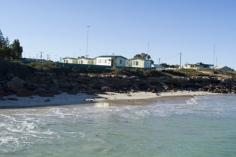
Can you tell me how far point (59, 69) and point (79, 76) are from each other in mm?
4302

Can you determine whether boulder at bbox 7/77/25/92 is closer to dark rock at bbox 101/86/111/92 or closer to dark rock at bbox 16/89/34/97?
dark rock at bbox 16/89/34/97

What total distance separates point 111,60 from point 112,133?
7680 cm

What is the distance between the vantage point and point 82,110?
34.9 m

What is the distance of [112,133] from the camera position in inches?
945

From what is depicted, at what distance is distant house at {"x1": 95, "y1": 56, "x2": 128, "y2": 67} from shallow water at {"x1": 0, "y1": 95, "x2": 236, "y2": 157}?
6405 cm

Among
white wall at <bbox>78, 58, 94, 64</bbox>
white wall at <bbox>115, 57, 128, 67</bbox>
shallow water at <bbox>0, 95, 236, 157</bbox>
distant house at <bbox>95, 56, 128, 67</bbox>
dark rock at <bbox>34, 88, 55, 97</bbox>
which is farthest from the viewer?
white wall at <bbox>78, 58, 94, 64</bbox>

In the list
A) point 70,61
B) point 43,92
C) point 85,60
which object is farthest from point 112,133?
point 70,61

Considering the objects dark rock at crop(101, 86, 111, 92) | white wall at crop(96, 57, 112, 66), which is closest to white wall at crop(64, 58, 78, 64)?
white wall at crop(96, 57, 112, 66)

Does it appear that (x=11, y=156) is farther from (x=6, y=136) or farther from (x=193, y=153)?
(x=193, y=153)

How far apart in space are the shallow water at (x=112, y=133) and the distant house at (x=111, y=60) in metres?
64.1

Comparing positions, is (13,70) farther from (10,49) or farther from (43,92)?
(10,49)

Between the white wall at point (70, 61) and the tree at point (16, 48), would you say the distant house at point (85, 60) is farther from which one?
the tree at point (16, 48)

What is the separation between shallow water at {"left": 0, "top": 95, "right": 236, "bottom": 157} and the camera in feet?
63.3

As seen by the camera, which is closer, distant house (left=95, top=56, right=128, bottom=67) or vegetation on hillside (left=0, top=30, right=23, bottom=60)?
vegetation on hillside (left=0, top=30, right=23, bottom=60)
